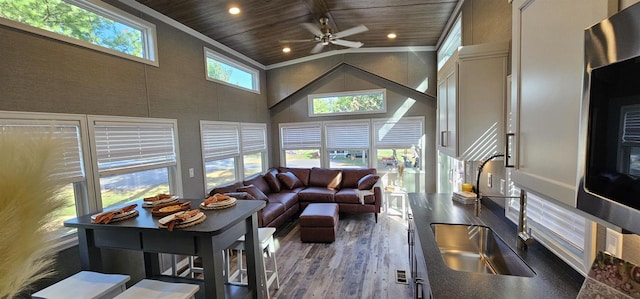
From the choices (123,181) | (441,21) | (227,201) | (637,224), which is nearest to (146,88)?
(123,181)

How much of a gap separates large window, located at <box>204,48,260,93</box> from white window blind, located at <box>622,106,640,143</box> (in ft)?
14.0

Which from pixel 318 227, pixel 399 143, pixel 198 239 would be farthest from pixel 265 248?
pixel 399 143

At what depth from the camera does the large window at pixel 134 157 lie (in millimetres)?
2500

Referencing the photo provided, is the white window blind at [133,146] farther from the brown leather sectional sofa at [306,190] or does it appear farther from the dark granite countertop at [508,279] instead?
the dark granite countertop at [508,279]

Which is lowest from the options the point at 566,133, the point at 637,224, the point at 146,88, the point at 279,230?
the point at 279,230

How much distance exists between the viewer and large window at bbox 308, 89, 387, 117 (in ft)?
17.7

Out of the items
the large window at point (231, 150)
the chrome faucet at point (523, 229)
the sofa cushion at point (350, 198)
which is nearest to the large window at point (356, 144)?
the large window at point (231, 150)

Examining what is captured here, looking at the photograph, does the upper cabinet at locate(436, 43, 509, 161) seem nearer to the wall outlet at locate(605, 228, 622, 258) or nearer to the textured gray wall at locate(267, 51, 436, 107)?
the wall outlet at locate(605, 228, 622, 258)

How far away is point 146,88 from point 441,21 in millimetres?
4066

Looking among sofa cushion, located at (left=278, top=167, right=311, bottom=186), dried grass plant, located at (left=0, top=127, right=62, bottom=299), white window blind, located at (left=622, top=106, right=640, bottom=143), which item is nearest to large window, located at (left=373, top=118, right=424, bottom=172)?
sofa cushion, located at (left=278, top=167, right=311, bottom=186)

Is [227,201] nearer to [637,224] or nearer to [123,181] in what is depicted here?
[123,181]

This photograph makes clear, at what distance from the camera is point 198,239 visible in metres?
1.82

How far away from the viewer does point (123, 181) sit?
275cm

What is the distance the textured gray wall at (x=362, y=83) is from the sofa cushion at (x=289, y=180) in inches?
30.8
